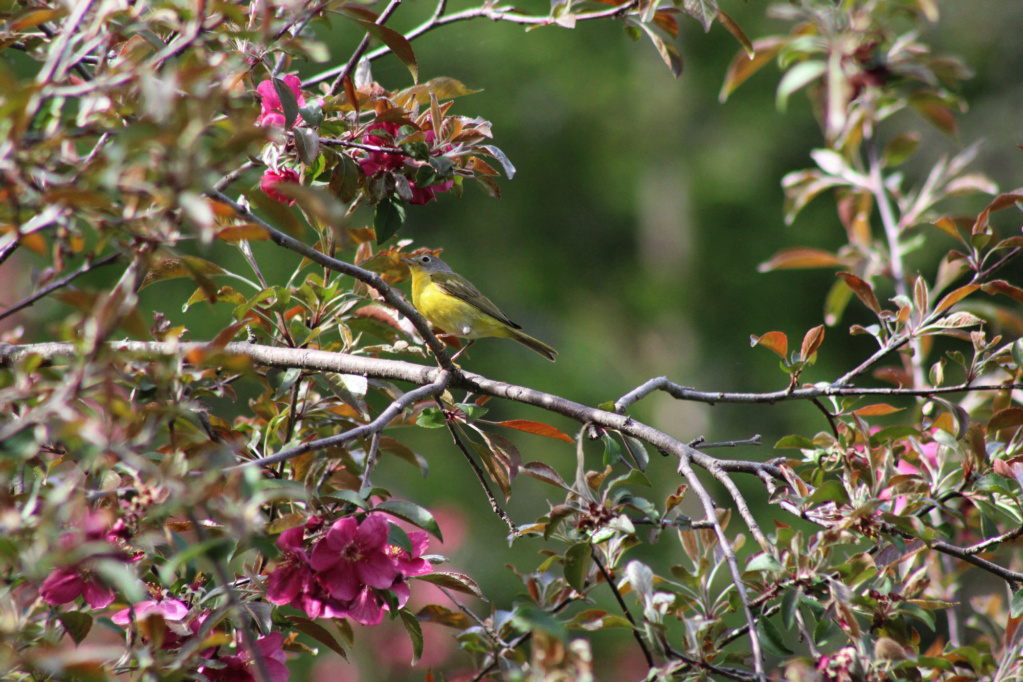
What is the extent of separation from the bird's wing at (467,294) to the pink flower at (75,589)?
2.86 m

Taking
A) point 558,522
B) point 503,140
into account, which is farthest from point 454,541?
point 503,140

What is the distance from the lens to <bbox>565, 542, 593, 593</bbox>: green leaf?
1.40m

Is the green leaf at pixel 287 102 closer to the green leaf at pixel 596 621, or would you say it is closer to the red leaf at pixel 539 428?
the red leaf at pixel 539 428

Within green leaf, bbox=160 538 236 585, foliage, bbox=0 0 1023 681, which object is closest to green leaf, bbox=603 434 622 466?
foliage, bbox=0 0 1023 681

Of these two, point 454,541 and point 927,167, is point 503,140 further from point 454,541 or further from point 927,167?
point 454,541

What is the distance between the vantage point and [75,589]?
4.61ft

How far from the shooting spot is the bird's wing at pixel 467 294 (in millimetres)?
4258

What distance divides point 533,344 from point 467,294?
1.81 feet

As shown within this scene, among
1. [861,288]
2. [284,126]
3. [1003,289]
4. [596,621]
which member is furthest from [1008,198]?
[284,126]

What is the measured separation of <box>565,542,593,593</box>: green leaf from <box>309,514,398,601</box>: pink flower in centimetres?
32

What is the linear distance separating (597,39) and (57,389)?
11425 millimetres

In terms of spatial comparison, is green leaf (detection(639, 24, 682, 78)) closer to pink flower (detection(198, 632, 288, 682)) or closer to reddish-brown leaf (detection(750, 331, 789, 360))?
reddish-brown leaf (detection(750, 331, 789, 360))

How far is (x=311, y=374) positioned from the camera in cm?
185

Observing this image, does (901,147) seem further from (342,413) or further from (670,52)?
(342,413)
